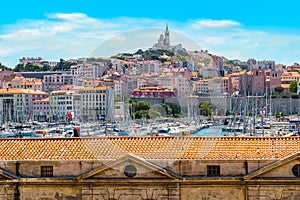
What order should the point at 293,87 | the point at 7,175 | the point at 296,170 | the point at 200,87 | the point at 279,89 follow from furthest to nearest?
1. the point at 279,89
2. the point at 293,87
3. the point at 200,87
4. the point at 7,175
5. the point at 296,170

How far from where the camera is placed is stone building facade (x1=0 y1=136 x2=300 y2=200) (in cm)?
2244

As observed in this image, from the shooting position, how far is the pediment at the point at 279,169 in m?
22.1

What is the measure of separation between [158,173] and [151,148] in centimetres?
122

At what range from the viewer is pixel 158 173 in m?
22.7

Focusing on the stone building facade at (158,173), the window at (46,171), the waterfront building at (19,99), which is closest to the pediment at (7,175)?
the stone building facade at (158,173)

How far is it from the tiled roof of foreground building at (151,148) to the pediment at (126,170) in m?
0.34

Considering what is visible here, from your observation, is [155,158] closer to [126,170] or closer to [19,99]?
[126,170]

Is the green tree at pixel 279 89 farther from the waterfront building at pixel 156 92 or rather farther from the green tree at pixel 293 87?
the waterfront building at pixel 156 92

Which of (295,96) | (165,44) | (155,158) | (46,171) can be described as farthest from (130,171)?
(295,96)

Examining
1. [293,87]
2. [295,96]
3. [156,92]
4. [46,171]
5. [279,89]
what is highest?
[293,87]

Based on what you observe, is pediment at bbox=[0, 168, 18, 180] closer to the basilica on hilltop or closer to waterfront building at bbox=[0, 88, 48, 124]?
the basilica on hilltop

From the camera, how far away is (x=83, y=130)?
29594mm

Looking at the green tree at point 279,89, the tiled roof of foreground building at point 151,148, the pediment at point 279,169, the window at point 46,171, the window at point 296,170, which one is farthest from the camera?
the green tree at point 279,89

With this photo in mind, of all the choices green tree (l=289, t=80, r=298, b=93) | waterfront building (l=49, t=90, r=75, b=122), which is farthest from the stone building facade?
green tree (l=289, t=80, r=298, b=93)
